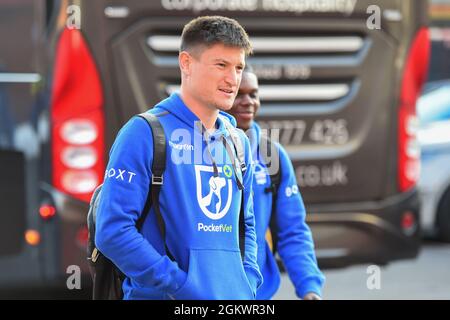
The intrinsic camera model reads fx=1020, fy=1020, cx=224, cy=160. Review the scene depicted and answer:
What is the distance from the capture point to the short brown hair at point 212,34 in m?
2.99

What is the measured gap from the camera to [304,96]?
626 cm

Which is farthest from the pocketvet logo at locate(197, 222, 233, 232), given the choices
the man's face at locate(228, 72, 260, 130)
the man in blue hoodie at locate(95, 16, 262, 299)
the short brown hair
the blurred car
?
the blurred car

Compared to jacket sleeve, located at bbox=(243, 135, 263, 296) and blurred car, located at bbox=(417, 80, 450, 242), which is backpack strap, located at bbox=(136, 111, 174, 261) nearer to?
jacket sleeve, located at bbox=(243, 135, 263, 296)

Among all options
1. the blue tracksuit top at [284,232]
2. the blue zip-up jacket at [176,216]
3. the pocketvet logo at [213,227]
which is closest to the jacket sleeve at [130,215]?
the blue zip-up jacket at [176,216]

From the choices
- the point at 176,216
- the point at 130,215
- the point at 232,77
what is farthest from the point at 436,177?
the point at 130,215

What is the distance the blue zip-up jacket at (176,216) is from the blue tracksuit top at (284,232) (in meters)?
0.77

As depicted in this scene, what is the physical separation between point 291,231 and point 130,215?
1.18 m

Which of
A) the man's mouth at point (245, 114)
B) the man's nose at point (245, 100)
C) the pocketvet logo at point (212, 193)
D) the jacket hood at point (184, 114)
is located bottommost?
the pocketvet logo at point (212, 193)

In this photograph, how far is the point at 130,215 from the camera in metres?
2.83

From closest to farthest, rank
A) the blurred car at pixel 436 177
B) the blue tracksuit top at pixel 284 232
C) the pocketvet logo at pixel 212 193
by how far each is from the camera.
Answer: the pocketvet logo at pixel 212 193, the blue tracksuit top at pixel 284 232, the blurred car at pixel 436 177

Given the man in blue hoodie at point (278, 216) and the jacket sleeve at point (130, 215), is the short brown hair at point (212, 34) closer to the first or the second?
the jacket sleeve at point (130, 215)
